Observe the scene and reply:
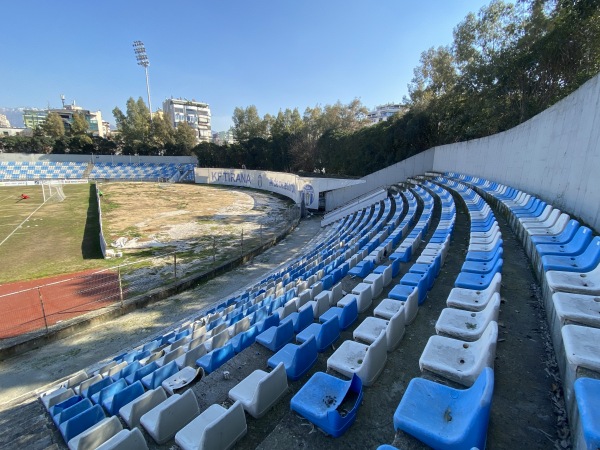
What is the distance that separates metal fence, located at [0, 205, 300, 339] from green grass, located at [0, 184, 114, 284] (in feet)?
6.51

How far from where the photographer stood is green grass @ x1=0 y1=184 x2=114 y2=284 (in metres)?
13.0

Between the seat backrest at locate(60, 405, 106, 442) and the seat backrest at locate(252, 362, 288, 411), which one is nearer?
the seat backrest at locate(252, 362, 288, 411)

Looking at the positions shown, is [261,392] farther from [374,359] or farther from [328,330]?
[328,330]

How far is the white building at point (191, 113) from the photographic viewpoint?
124750 millimetres

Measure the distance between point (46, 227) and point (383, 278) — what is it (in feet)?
75.4

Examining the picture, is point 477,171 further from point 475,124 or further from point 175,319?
point 175,319

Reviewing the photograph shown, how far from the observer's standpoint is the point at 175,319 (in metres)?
8.73

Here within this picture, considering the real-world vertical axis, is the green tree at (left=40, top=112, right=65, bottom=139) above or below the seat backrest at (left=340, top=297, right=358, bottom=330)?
above

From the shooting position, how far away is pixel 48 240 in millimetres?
17016

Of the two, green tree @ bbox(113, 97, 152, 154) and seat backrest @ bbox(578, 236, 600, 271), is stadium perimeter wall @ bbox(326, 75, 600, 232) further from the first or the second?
green tree @ bbox(113, 97, 152, 154)

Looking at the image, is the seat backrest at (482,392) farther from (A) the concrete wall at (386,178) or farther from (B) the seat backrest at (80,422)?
(A) the concrete wall at (386,178)

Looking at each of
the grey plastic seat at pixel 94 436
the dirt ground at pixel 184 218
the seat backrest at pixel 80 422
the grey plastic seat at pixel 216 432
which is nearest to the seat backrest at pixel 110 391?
the seat backrest at pixel 80 422

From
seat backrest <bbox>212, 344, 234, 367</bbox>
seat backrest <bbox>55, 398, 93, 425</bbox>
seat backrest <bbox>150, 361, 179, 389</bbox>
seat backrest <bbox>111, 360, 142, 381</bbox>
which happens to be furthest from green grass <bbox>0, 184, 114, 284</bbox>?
seat backrest <bbox>212, 344, 234, 367</bbox>

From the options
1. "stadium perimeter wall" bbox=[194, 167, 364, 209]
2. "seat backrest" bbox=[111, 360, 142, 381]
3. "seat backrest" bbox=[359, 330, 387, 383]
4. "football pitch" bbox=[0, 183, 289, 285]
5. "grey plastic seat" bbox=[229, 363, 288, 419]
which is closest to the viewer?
"grey plastic seat" bbox=[229, 363, 288, 419]
